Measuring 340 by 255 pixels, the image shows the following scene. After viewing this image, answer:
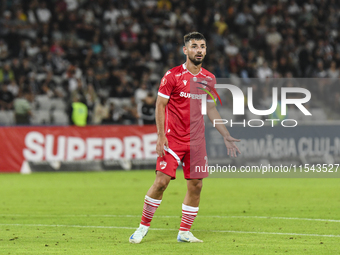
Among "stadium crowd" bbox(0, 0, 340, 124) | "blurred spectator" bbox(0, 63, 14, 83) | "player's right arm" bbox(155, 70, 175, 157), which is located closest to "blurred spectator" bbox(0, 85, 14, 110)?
"stadium crowd" bbox(0, 0, 340, 124)

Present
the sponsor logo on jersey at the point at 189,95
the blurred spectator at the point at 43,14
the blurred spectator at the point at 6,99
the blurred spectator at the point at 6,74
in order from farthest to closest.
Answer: the blurred spectator at the point at 43,14
the blurred spectator at the point at 6,74
the blurred spectator at the point at 6,99
the sponsor logo on jersey at the point at 189,95

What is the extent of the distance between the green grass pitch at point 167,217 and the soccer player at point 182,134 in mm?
411

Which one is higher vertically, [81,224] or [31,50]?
[31,50]

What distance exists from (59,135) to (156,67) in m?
6.82

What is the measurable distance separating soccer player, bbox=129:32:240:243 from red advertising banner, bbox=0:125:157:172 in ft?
34.7

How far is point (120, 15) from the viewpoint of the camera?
78.1 feet

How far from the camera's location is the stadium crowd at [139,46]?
20328 millimetres

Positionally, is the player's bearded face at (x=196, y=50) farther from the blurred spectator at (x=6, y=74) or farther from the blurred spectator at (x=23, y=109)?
the blurred spectator at (x=6, y=74)

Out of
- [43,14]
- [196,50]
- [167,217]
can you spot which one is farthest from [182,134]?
[43,14]

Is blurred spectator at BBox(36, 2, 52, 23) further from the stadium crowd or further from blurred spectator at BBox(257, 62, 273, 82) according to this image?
blurred spectator at BBox(257, 62, 273, 82)

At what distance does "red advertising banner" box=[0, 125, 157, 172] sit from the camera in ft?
56.6

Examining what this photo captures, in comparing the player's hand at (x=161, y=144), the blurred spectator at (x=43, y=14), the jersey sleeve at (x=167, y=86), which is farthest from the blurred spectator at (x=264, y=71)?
the player's hand at (x=161, y=144)

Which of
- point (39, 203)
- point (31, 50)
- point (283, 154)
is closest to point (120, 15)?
point (31, 50)

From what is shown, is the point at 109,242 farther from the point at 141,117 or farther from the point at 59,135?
the point at 141,117
